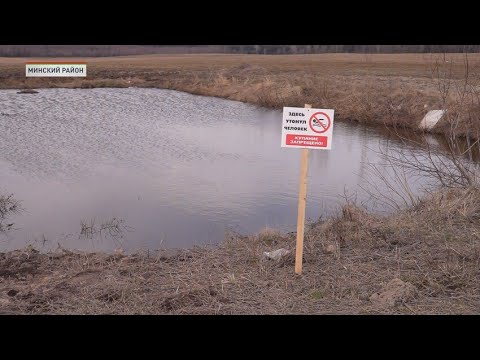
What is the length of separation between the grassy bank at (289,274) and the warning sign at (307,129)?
4.58 feet

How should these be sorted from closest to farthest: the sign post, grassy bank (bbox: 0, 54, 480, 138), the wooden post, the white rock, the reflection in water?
the sign post
the wooden post
the white rock
the reflection in water
grassy bank (bbox: 0, 54, 480, 138)

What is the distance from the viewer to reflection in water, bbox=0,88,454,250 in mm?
8836

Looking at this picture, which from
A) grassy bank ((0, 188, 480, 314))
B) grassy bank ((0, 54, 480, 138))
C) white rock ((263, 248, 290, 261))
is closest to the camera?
grassy bank ((0, 188, 480, 314))

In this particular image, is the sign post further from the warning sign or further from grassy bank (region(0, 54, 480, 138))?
grassy bank (region(0, 54, 480, 138))

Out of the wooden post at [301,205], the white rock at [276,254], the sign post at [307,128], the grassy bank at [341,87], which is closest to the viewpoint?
the sign post at [307,128]

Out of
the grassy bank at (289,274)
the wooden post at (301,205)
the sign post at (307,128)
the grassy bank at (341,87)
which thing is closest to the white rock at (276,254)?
the grassy bank at (289,274)

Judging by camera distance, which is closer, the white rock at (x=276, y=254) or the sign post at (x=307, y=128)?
the sign post at (x=307, y=128)

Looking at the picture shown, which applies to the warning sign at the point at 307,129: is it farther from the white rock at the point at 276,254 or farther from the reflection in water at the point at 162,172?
the reflection in water at the point at 162,172

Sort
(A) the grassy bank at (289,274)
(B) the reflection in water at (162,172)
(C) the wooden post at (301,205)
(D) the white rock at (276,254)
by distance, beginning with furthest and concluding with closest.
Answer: (B) the reflection in water at (162,172)
(D) the white rock at (276,254)
(C) the wooden post at (301,205)
(A) the grassy bank at (289,274)

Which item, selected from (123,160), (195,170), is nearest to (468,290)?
(195,170)

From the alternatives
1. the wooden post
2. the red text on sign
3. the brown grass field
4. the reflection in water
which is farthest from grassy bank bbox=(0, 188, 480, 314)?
the reflection in water

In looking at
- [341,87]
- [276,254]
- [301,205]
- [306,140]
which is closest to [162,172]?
[276,254]

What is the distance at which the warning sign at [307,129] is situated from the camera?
4961 millimetres

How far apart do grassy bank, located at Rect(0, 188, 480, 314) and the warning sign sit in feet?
4.58
